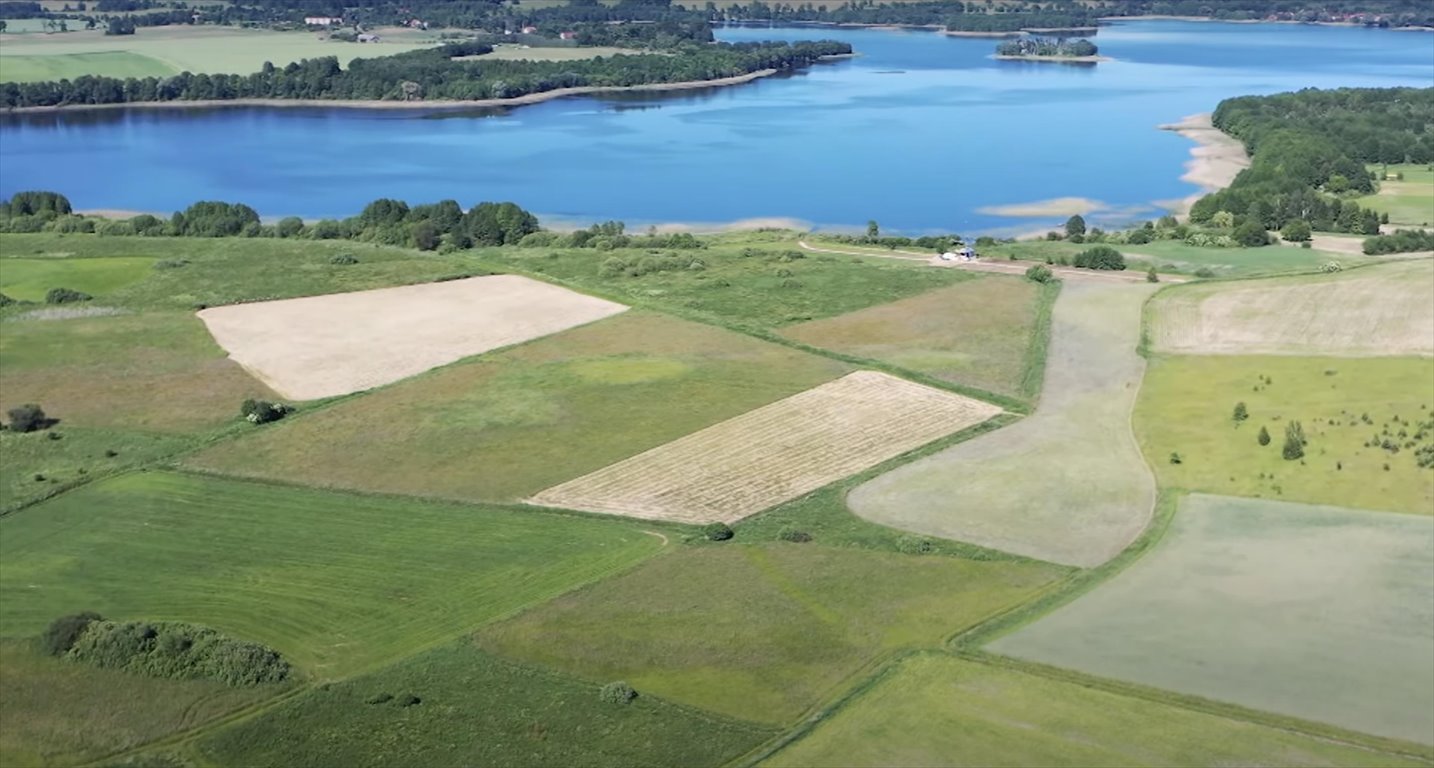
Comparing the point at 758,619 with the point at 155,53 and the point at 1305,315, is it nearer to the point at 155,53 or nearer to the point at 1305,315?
the point at 1305,315

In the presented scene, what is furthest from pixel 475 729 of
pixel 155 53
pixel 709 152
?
pixel 155 53

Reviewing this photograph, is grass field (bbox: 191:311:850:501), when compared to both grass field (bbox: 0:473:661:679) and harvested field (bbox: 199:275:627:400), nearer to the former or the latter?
harvested field (bbox: 199:275:627:400)

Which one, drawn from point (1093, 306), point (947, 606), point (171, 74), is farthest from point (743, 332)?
point (171, 74)

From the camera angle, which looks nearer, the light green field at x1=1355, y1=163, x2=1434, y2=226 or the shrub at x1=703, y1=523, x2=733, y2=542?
the shrub at x1=703, y1=523, x2=733, y2=542

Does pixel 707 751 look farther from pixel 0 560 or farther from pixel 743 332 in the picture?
pixel 743 332

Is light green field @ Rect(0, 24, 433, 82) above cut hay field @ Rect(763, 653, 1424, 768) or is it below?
above

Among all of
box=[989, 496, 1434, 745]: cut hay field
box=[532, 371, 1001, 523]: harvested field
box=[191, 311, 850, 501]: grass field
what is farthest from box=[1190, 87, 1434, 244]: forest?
box=[989, 496, 1434, 745]: cut hay field

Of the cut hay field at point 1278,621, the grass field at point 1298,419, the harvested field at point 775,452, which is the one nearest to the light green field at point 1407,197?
the grass field at point 1298,419
